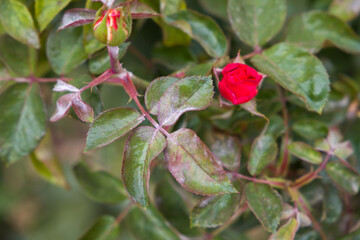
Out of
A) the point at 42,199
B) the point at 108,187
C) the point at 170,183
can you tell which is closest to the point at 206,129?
the point at 170,183

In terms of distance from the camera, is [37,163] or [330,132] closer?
[330,132]

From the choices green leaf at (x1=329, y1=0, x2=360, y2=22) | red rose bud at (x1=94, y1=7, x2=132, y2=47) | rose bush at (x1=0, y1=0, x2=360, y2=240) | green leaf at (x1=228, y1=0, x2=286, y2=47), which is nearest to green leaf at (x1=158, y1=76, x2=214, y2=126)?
rose bush at (x1=0, y1=0, x2=360, y2=240)

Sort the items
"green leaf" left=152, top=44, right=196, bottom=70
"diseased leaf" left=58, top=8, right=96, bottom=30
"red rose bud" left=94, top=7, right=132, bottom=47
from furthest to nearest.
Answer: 1. "green leaf" left=152, top=44, right=196, bottom=70
2. "diseased leaf" left=58, top=8, right=96, bottom=30
3. "red rose bud" left=94, top=7, right=132, bottom=47

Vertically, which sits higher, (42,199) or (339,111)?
→ (339,111)

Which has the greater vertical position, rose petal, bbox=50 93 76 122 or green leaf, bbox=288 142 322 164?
rose petal, bbox=50 93 76 122

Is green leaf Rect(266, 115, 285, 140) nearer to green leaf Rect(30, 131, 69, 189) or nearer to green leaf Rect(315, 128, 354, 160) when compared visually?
green leaf Rect(315, 128, 354, 160)

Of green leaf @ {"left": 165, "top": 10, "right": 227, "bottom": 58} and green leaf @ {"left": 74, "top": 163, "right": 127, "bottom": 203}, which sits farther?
green leaf @ {"left": 74, "top": 163, "right": 127, "bottom": 203}

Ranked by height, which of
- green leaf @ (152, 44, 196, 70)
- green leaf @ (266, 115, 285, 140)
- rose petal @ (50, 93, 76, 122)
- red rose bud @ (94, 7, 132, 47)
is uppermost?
red rose bud @ (94, 7, 132, 47)

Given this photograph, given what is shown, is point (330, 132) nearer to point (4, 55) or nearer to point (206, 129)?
point (206, 129)
